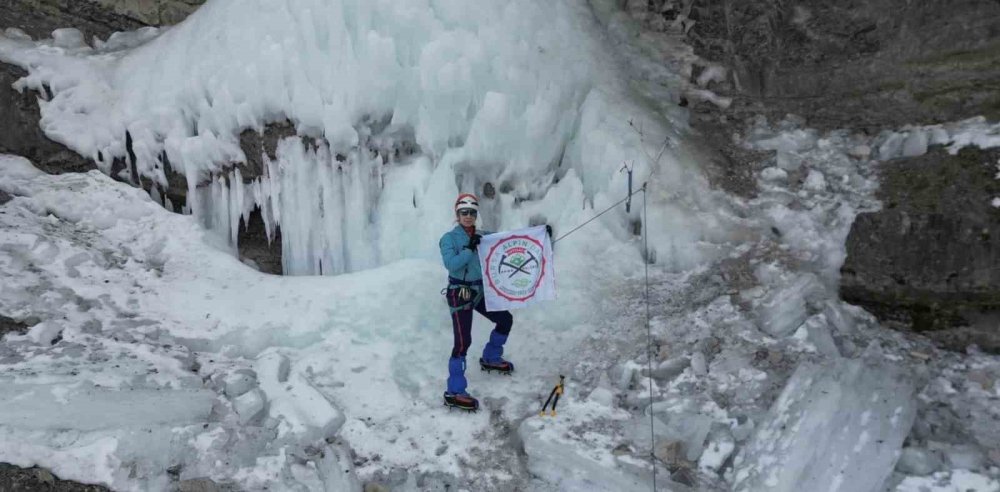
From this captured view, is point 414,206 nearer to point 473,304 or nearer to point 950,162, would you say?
point 473,304

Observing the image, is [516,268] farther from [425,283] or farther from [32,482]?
[32,482]

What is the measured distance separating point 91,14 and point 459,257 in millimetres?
6630

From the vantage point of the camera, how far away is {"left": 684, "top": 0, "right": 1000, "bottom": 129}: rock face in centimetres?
634

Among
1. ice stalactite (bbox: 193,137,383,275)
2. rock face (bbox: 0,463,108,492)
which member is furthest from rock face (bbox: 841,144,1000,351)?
rock face (bbox: 0,463,108,492)

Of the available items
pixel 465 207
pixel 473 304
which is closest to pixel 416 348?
pixel 473 304

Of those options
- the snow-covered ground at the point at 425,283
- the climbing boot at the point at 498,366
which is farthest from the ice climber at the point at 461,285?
the climbing boot at the point at 498,366

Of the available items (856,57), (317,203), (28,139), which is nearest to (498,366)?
(317,203)

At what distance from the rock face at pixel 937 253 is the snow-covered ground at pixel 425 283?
21 cm

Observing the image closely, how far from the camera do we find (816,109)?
23.7ft

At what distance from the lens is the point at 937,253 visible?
17.2ft

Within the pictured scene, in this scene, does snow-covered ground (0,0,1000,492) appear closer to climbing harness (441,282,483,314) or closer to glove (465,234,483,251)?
A: climbing harness (441,282,483,314)

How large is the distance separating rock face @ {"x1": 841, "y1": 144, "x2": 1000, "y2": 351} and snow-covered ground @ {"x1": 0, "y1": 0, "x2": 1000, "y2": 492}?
0.70 feet

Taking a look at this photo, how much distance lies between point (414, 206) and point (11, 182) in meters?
3.95

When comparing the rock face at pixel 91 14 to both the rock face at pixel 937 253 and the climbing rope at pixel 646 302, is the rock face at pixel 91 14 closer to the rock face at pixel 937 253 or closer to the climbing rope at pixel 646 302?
the climbing rope at pixel 646 302
